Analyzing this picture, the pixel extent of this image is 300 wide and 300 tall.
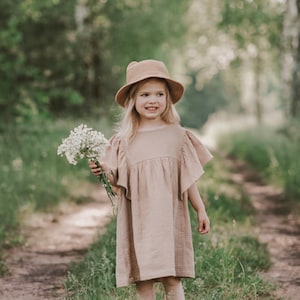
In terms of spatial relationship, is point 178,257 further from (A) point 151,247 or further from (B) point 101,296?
(B) point 101,296

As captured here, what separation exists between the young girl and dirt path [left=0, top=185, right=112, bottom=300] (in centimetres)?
120

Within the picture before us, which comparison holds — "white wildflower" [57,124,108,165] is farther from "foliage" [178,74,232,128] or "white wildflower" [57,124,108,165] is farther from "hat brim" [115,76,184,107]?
"foliage" [178,74,232,128]

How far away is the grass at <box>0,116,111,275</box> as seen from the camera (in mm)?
7914

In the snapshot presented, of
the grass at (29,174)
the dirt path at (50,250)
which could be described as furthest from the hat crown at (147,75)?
the grass at (29,174)

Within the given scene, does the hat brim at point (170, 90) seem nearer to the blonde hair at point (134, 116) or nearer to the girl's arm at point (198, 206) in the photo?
the blonde hair at point (134, 116)

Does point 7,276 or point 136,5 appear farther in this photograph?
point 136,5

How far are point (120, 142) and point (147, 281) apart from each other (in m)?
0.92

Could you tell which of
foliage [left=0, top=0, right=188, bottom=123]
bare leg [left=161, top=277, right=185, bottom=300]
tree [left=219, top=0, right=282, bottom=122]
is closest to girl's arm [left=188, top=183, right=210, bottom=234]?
bare leg [left=161, top=277, right=185, bottom=300]

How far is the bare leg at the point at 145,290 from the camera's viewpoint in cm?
421

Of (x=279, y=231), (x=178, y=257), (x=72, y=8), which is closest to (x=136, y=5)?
(x=72, y=8)

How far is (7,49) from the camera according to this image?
1438 cm

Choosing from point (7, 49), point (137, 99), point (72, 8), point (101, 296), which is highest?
point (72, 8)


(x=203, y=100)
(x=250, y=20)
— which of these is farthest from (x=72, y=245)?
(x=203, y=100)

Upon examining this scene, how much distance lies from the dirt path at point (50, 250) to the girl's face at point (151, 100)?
5.64ft
